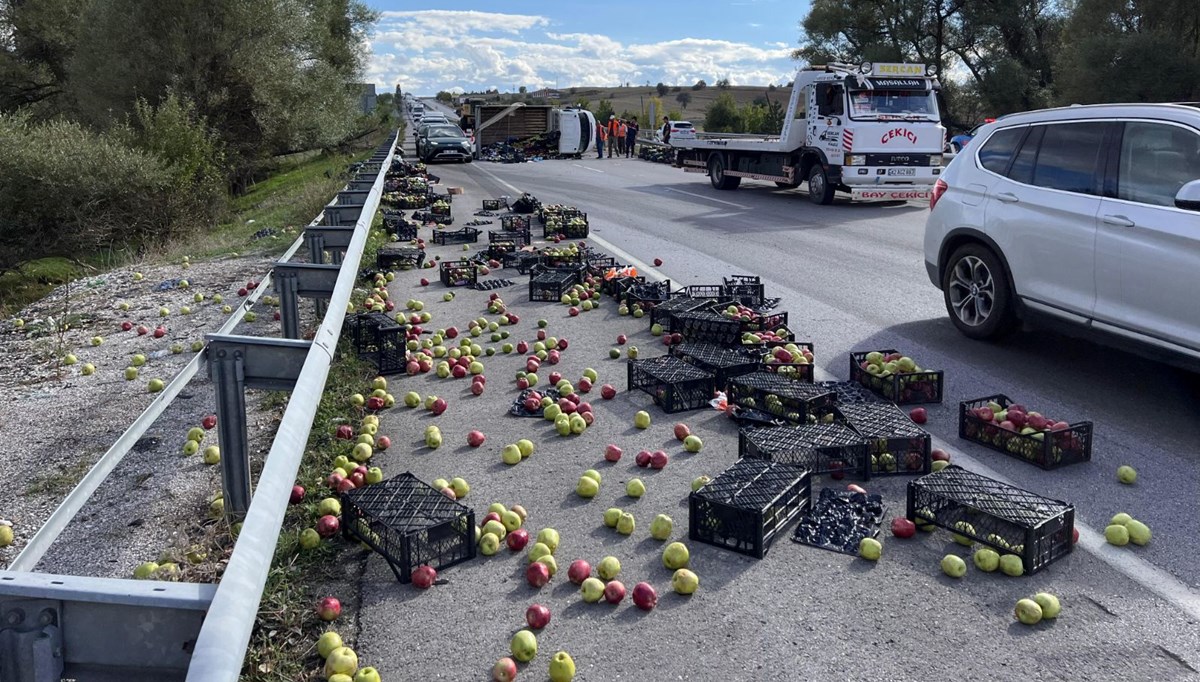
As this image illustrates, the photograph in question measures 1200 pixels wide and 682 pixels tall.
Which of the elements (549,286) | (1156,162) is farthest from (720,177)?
(1156,162)

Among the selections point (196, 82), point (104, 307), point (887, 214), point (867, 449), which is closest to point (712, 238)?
point (887, 214)

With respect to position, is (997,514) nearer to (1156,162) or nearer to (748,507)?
(748,507)

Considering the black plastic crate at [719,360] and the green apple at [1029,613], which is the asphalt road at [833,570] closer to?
the green apple at [1029,613]

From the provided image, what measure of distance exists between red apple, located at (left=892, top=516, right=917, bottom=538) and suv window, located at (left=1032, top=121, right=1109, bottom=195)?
373 centimetres

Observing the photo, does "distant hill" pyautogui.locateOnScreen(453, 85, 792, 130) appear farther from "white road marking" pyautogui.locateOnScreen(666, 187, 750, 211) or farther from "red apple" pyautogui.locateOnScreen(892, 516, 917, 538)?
"red apple" pyautogui.locateOnScreen(892, 516, 917, 538)

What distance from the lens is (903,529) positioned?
4.75 m

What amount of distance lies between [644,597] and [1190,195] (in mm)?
4334

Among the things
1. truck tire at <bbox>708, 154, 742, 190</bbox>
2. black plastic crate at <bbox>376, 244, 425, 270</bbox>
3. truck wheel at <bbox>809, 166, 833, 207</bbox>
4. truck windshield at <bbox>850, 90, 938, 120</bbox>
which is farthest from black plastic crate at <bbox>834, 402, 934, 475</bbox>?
truck tire at <bbox>708, 154, 742, 190</bbox>

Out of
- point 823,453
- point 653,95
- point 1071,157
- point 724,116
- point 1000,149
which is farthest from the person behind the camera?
point 653,95

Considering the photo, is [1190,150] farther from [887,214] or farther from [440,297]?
[887,214]

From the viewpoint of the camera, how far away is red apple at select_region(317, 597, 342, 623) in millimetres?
4039

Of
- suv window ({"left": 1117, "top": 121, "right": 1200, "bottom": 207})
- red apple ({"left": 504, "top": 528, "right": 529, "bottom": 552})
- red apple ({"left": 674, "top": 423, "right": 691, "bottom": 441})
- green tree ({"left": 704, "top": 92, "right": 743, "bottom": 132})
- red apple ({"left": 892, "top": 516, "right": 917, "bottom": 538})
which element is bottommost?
red apple ({"left": 504, "top": 528, "right": 529, "bottom": 552})

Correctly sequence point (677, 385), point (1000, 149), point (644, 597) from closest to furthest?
point (644, 597)
point (677, 385)
point (1000, 149)

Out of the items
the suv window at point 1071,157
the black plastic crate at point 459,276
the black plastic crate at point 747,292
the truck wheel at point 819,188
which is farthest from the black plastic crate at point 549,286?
the truck wheel at point 819,188
